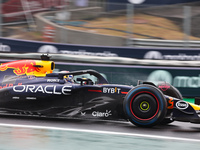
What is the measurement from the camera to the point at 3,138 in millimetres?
4078

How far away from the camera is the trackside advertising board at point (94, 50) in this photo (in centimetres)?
1122

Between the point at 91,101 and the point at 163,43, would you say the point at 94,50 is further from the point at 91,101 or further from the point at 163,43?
the point at 91,101

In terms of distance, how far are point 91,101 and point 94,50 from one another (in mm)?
6465

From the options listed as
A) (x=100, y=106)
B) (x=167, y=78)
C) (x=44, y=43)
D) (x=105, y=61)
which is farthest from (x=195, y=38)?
(x=100, y=106)

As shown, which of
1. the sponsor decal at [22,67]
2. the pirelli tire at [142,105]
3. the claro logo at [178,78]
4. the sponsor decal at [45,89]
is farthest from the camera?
the claro logo at [178,78]

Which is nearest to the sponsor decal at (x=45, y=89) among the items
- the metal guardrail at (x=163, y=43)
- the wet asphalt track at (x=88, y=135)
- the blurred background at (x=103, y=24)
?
the wet asphalt track at (x=88, y=135)

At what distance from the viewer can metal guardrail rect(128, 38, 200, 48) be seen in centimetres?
1202

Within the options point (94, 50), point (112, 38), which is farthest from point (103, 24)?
point (94, 50)

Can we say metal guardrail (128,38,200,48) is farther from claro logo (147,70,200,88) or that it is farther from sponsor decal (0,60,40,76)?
sponsor decal (0,60,40,76)

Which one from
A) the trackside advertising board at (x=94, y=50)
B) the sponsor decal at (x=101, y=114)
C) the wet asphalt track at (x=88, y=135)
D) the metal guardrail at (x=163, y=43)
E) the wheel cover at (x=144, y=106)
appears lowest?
the wet asphalt track at (x=88, y=135)

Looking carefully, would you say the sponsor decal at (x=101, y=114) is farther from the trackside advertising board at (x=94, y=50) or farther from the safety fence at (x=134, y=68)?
the trackside advertising board at (x=94, y=50)

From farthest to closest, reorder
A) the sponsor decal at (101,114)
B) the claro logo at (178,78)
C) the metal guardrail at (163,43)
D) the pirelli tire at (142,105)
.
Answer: the metal guardrail at (163,43), the claro logo at (178,78), the sponsor decal at (101,114), the pirelli tire at (142,105)

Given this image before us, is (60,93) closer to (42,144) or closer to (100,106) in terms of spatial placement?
(100,106)

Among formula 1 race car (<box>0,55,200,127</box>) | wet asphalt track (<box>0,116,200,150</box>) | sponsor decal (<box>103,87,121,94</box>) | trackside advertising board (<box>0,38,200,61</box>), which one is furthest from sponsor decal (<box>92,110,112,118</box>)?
trackside advertising board (<box>0,38,200,61</box>)
